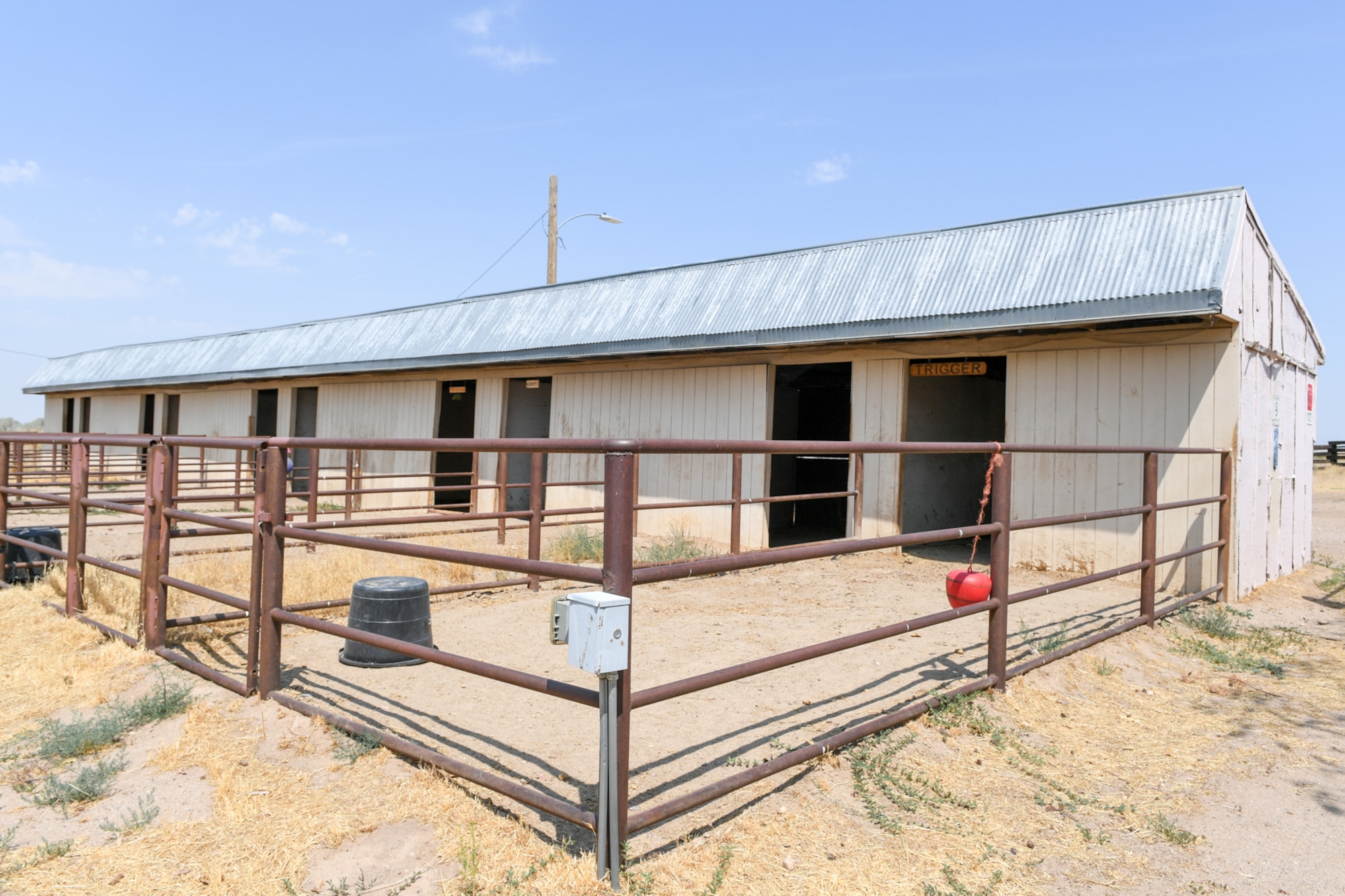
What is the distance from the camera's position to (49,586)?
6.43m

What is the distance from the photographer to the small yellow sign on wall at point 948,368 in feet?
32.6

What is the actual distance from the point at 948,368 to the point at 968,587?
600 cm

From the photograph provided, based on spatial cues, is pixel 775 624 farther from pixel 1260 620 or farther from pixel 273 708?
pixel 1260 620

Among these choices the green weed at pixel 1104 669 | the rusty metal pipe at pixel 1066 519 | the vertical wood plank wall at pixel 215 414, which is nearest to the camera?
the rusty metal pipe at pixel 1066 519

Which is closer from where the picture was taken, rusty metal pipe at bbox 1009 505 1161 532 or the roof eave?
rusty metal pipe at bbox 1009 505 1161 532

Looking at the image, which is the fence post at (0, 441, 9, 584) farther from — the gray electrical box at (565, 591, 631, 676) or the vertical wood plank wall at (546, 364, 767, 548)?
the vertical wood plank wall at (546, 364, 767, 548)

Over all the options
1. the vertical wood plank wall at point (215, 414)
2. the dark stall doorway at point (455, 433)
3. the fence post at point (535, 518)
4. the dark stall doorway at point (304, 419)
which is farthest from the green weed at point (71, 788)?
the vertical wood plank wall at point (215, 414)

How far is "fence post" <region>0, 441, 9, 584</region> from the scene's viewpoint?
6.66 meters

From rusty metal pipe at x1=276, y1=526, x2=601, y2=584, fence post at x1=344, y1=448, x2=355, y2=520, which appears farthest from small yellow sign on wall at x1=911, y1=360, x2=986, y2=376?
rusty metal pipe at x1=276, y1=526, x2=601, y2=584

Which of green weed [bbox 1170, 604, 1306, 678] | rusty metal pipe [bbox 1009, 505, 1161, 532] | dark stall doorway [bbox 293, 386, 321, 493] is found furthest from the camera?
dark stall doorway [bbox 293, 386, 321, 493]

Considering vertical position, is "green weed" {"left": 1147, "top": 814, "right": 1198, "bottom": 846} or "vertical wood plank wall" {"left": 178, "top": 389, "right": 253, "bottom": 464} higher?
"vertical wood plank wall" {"left": 178, "top": 389, "right": 253, "bottom": 464}

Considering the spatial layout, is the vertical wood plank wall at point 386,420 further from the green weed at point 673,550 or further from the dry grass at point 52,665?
the dry grass at point 52,665

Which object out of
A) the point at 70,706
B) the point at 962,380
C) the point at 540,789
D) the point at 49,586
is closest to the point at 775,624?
the point at 540,789

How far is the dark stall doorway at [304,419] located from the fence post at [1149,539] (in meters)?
17.2
